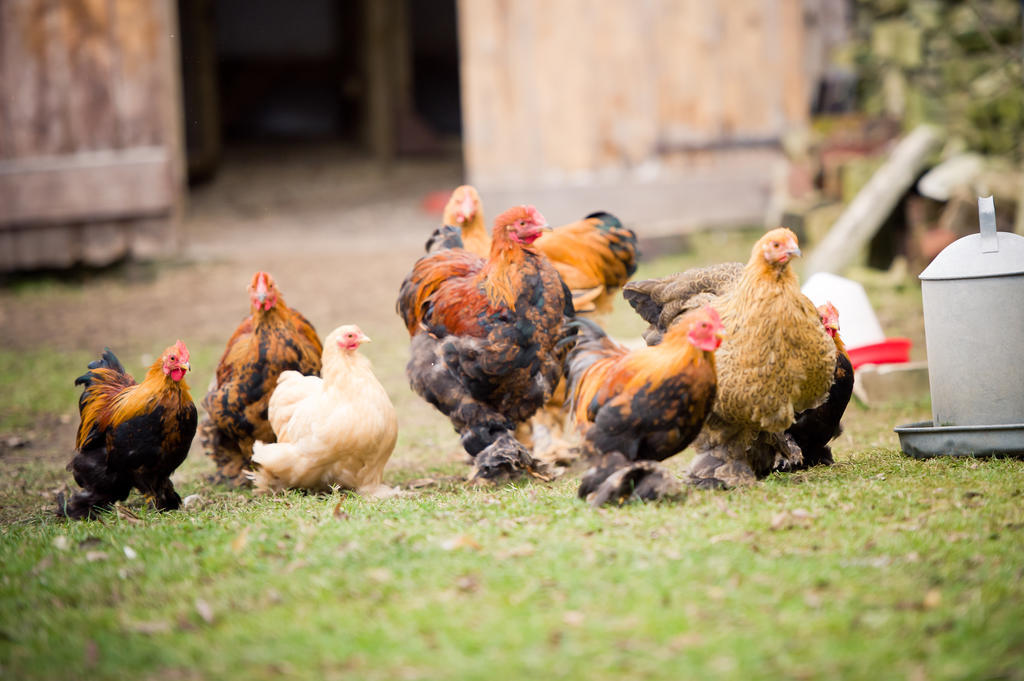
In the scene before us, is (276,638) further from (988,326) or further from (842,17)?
(842,17)

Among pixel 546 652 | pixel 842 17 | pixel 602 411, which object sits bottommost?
pixel 546 652

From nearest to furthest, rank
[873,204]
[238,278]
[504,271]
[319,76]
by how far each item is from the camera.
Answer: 1. [504,271]
2. [873,204]
3. [238,278]
4. [319,76]

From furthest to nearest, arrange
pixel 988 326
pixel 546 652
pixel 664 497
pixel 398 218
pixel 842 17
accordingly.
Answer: pixel 398 218 < pixel 842 17 < pixel 988 326 < pixel 664 497 < pixel 546 652

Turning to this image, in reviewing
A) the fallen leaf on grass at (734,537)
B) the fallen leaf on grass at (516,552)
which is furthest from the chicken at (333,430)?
the fallen leaf on grass at (734,537)

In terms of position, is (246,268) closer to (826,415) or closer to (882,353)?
(882,353)

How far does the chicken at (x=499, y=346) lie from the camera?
5.84 m

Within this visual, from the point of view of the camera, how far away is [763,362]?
16.0 feet

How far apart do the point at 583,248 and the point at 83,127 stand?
26.4ft

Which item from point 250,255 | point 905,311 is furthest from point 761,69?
point 250,255

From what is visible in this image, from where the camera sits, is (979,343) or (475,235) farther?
(475,235)

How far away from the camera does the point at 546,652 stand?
3.30m

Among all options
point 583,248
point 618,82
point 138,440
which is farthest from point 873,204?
point 138,440

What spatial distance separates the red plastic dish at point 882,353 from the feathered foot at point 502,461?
276 centimetres

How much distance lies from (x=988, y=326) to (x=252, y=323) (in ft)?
13.8
